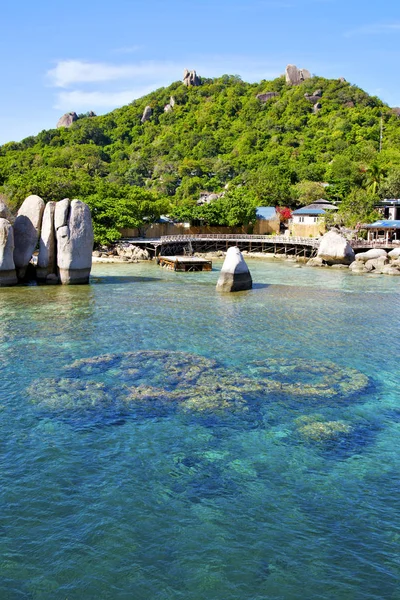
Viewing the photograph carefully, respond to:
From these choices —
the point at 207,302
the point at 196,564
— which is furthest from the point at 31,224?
the point at 196,564

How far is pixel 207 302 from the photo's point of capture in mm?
37469

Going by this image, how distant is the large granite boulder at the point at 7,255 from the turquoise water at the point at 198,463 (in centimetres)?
1203

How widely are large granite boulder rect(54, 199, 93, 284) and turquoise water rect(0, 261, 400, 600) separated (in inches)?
546

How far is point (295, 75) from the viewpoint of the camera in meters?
167

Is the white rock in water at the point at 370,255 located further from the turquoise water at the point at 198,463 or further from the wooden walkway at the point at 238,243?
the turquoise water at the point at 198,463

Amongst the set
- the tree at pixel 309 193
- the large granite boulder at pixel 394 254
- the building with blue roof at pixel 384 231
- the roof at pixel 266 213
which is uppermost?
the tree at pixel 309 193

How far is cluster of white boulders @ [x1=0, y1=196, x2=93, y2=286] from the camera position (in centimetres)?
4181

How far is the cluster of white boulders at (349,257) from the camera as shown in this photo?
183ft

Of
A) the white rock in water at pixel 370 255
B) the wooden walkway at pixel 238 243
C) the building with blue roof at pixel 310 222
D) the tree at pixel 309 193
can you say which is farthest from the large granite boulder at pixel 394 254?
the tree at pixel 309 193

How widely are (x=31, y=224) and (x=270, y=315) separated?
67.5 ft

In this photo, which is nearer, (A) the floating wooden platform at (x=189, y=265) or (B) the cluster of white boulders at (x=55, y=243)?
(B) the cluster of white boulders at (x=55, y=243)

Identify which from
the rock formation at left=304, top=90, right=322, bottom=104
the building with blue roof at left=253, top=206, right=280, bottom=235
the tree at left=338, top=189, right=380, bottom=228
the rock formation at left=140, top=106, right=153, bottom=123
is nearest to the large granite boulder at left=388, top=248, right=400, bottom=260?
the tree at left=338, top=189, right=380, bottom=228

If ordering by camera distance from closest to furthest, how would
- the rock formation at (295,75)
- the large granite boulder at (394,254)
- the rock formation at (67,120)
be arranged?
the large granite boulder at (394,254) → the rock formation at (295,75) → the rock formation at (67,120)

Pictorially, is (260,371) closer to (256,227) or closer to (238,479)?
(238,479)
